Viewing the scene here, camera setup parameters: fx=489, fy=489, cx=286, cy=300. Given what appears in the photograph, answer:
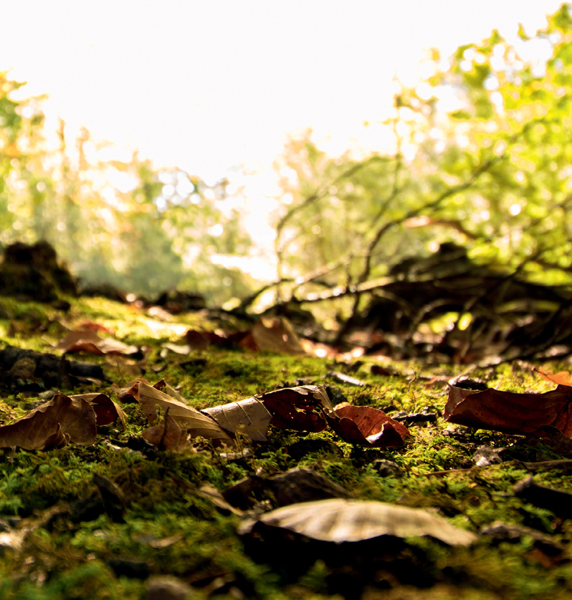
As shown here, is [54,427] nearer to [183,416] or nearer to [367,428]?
[183,416]

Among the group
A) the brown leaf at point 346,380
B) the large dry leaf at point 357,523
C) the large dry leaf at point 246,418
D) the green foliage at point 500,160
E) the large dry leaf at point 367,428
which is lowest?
the brown leaf at point 346,380

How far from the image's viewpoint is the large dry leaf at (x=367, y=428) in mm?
1140

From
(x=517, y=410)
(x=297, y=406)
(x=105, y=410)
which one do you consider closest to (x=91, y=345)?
(x=105, y=410)

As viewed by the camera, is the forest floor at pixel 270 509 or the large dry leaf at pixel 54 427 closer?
the forest floor at pixel 270 509

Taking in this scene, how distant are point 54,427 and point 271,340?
1653 mm

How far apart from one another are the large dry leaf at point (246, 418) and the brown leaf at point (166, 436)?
6.3 inches

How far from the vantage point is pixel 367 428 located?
123 centimetres

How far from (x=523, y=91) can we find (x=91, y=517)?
176 inches

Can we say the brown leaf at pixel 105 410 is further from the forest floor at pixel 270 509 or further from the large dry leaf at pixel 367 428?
the large dry leaf at pixel 367 428

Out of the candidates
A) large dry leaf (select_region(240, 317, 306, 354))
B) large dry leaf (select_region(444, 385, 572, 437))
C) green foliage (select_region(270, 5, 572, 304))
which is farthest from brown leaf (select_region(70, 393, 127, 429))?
green foliage (select_region(270, 5, 572, 304))

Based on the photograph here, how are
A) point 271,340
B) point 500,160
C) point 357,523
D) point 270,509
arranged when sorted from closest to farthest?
point 357,523 → point 270,509 → point 271,340 → point 500,160

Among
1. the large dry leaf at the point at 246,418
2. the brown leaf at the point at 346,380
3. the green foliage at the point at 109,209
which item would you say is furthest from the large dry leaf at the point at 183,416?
the green foliage at the point at 109,209

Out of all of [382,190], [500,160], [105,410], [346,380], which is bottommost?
[346,380]

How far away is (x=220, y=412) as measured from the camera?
3.93 feet
